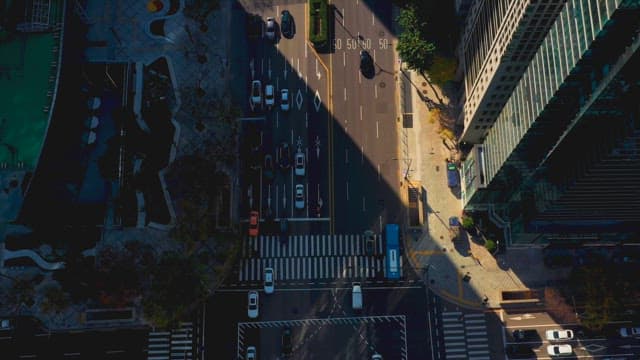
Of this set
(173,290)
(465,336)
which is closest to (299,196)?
(173,290)

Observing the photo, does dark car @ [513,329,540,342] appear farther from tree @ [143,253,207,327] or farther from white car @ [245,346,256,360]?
tree @ [143,253,207,327]

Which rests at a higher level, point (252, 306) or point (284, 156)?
point (284, 156)

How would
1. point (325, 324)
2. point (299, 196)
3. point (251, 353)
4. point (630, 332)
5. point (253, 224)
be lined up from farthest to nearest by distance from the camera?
1. point (299, 196)
2. point (253, 224)
3. point (325, 324)
4. point (251, 353)
5. point (630, 332)

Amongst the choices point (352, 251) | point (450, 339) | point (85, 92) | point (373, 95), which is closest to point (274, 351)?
point (352, 251)

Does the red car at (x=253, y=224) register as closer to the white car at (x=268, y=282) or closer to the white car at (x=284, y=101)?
the white car at (x=268, y=282)

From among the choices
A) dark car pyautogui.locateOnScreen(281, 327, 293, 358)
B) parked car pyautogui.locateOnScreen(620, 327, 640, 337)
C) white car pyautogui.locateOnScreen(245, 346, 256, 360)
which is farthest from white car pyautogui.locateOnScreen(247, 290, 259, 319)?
parked car pyautogui.locateOnScreen(620, 327, 640, 337)

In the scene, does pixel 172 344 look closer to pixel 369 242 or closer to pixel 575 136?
pixel 369 242

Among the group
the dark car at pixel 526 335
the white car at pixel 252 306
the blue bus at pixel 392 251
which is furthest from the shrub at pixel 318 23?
the dark car at pixel 526 335
